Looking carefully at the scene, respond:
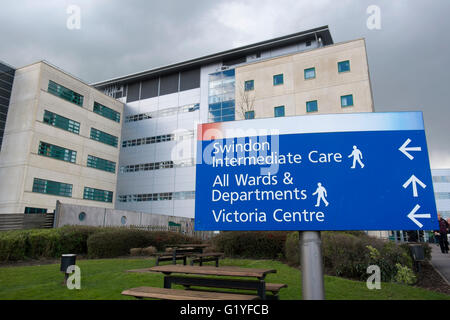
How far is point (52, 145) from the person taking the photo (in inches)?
1421

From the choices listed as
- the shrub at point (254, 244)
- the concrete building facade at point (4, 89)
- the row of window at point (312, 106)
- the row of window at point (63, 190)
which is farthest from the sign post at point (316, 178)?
the concrete building facade at point (4, 89)

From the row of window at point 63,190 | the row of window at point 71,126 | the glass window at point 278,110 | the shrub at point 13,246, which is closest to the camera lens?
the shrub at point 13,246

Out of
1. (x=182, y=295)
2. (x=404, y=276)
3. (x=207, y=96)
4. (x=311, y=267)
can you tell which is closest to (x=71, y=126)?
(x=207, y=96)

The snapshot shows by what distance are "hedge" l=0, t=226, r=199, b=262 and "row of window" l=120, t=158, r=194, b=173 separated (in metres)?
23.9

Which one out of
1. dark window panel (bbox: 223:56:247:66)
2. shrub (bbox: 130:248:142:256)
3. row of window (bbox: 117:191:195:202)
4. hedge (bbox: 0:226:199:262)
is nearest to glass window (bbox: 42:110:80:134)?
row of window (bbox: 117:191:195:202)

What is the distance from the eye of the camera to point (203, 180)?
386cm

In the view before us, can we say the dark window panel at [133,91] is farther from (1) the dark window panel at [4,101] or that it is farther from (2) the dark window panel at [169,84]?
(1) the dark window panel at [4,101]

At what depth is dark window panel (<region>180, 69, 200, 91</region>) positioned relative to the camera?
43.7 m

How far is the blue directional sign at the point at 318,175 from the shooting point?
10.9 ft

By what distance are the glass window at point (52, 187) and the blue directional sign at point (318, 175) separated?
3559 cm

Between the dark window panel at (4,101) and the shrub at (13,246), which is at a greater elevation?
the dark window panel at (4,101)

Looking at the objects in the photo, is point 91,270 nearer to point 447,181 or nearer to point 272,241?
point 272,241

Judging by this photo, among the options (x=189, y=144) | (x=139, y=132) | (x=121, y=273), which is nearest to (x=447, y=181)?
(x=189, y=144)

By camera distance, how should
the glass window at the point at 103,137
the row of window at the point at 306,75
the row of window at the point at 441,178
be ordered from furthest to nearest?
the row of window at the point at 441,178 < the glass window at the point at 103,137 < the row of window at the point at 306,75
